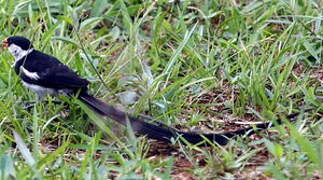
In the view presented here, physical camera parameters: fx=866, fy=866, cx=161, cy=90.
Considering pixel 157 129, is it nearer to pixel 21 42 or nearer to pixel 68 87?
pixel 68 87

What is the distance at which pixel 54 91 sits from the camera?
3.99 m

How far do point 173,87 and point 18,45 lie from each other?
80 cm

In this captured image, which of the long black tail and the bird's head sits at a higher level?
the bird's head

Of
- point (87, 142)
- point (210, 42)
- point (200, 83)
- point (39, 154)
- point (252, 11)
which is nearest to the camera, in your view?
point (39, 154)

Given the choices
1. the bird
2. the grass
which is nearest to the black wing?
the bird

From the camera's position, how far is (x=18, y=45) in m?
4.25

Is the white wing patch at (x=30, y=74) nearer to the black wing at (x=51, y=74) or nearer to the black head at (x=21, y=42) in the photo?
the black wing at (x=51, y=74)

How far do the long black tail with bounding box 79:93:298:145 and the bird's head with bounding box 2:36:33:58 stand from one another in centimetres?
53

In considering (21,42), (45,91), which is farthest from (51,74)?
(21,42)

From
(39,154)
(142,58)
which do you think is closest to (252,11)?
(142,58)

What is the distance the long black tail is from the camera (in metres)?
3.58

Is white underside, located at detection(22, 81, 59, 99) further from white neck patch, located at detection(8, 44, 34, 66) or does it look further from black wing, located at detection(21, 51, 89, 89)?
white neck patch, located at detection(8, 44, 34, 66)

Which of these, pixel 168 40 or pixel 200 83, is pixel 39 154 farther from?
pixel 168 40

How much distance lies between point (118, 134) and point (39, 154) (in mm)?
423
